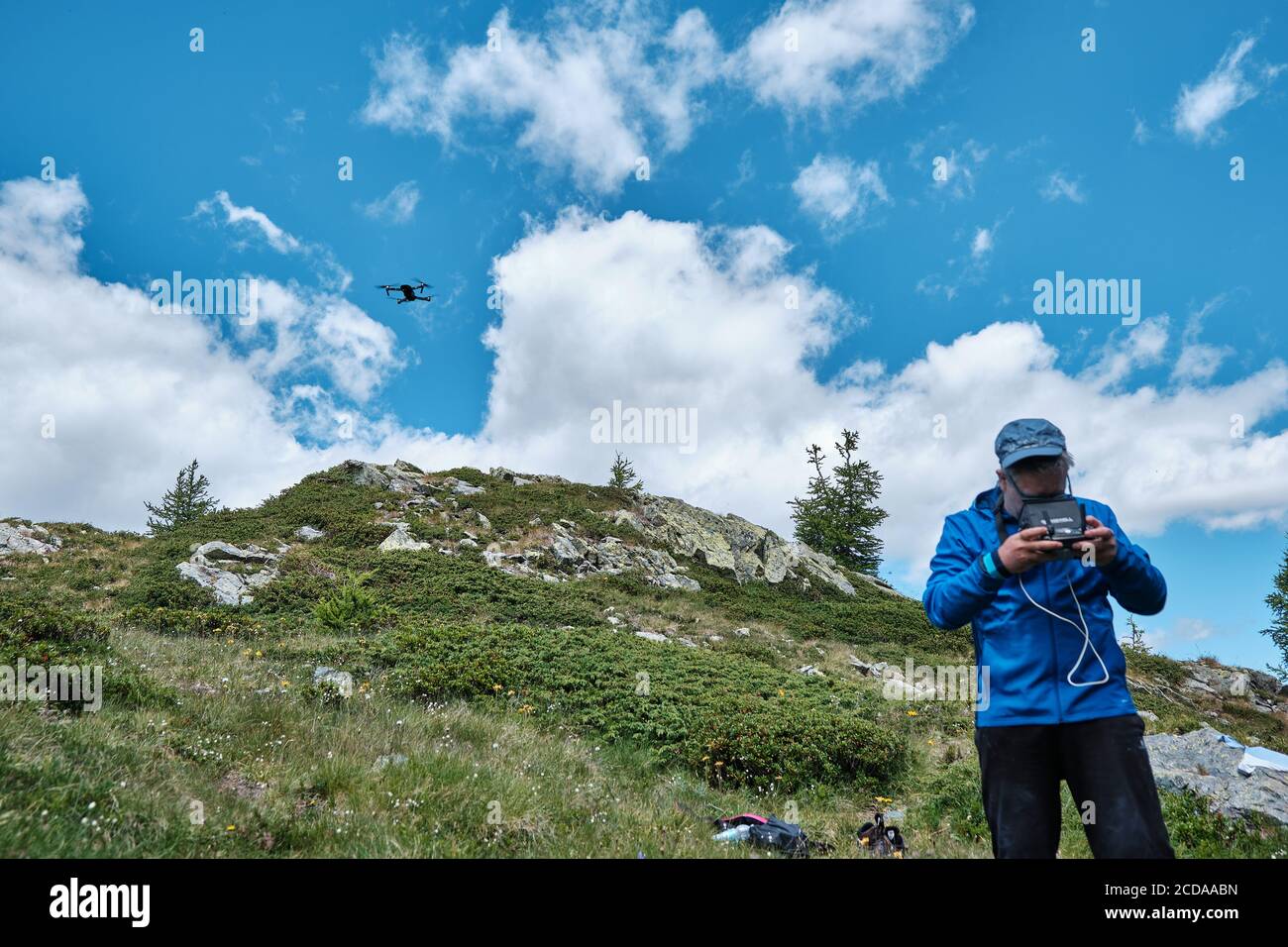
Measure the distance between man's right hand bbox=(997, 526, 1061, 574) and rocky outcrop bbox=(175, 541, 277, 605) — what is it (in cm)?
1699

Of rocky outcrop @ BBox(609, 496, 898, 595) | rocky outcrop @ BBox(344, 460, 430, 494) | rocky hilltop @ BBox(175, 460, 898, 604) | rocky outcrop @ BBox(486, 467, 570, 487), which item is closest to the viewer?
rocky hilltop @ BBox(175, 460, 898, 604)

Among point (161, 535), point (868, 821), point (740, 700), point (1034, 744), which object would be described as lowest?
point (868, 821)

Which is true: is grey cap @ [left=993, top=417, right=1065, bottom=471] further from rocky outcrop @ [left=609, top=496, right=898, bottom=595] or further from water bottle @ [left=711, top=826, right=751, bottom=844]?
rocky outcrop @ [left=609, top=496, right=898, bottom=595]

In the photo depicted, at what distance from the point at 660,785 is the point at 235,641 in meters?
8.56

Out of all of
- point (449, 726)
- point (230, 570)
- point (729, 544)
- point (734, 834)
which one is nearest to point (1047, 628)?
point (734, 834)

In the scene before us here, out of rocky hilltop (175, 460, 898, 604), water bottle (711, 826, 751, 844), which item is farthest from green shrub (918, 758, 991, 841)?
rocky hilltop (175, 460, 898, 604)

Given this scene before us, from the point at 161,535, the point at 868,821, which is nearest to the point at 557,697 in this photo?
the point at 868,821

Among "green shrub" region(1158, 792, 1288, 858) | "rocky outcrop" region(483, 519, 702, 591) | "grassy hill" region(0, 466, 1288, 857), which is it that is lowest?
"green shrub" region(1158, 792, 1288, 858)

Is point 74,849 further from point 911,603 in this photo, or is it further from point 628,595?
point 911,603

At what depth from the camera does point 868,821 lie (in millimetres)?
6555

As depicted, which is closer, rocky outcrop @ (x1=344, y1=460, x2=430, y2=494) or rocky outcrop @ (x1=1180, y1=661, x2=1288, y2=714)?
rocky outcrop @ (x1=1180, y1=661, x2=1288, y2=714)

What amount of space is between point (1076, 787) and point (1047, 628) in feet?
2.22

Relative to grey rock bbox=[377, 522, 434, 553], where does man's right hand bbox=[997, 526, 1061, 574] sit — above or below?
below

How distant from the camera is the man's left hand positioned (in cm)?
266
